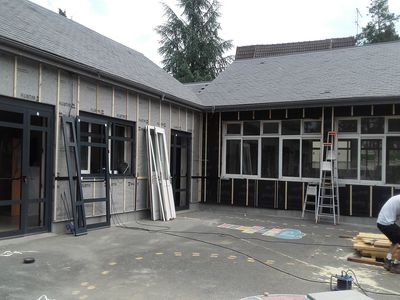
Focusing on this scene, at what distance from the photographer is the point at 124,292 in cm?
467

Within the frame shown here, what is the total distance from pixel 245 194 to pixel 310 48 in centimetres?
1536

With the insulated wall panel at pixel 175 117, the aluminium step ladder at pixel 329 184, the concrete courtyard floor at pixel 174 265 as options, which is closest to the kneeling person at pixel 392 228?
the concrete courtyard floor at pixel 174 265

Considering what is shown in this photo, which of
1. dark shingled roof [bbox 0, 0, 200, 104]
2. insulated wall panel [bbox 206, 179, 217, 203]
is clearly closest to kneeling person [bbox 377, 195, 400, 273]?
dark shingled roof [bbox 0, 0, 200, 104]

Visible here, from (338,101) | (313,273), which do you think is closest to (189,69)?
(338,101)

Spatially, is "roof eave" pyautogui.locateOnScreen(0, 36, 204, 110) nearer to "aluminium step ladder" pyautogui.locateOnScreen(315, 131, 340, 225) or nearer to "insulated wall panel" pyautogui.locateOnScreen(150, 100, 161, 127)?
"insulated wall panel" pyautogui.locateOnScreen(150, 100, 161, 127)

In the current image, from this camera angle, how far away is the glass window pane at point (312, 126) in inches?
456

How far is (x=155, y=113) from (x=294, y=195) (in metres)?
4.62

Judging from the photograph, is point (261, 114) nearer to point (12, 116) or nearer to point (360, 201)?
point (360, 201)

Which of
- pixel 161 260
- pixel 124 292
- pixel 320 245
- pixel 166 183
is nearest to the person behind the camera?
pixel 124 292

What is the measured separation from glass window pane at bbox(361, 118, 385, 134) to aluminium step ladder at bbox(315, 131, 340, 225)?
78 cm

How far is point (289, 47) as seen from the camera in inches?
993

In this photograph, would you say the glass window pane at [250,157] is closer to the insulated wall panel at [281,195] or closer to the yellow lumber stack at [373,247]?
the insulated wall panel at [281,195]

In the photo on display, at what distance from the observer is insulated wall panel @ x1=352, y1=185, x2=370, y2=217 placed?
1072 cm

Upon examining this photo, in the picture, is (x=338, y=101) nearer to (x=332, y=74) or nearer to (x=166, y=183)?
(x=332, y=74)
